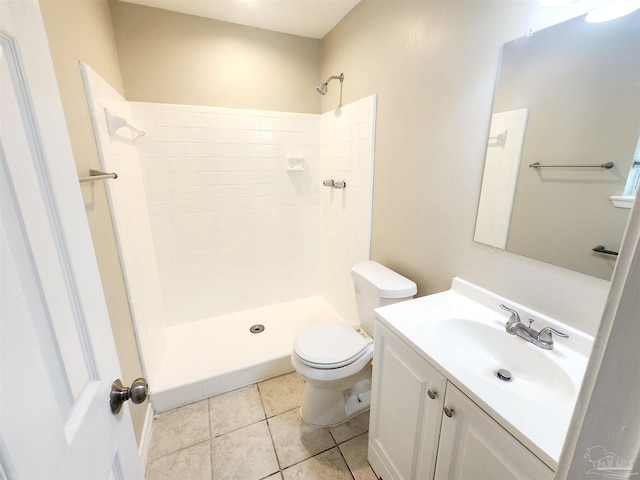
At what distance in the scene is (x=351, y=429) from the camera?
5.20ft

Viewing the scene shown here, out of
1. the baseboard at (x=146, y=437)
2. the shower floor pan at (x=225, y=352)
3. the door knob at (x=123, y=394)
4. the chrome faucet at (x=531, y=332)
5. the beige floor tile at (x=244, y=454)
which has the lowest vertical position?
the beige floor tile at (x=244, y=454)

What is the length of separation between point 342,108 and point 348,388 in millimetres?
1888

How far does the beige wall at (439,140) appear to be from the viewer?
102 cm

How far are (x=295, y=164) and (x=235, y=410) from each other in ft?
6.02

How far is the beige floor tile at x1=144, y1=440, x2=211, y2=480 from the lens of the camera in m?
1.35

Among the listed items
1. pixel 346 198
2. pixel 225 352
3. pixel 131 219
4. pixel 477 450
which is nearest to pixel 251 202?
pixel 346 198

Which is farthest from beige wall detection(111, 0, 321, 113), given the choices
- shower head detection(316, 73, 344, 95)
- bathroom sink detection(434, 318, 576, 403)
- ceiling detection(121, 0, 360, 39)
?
bathroom sink detection(434, 318, 576, 403)

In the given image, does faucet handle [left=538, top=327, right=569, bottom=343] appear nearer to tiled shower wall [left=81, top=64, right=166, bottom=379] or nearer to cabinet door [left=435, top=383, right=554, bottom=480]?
cabinet door [left=435, top=383, right=554, bottom=480]

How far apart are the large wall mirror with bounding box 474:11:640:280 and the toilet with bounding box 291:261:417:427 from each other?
1.89ft

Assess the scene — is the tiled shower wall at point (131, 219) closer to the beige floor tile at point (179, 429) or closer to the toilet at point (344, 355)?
the beige floor tile at point (179, 429)

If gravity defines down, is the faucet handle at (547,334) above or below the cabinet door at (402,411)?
above

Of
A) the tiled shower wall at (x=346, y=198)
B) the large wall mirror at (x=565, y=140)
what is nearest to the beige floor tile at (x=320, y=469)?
the tiled shower wall at (x=346, y=198)

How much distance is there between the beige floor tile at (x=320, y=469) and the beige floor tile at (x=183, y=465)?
40 centimetres

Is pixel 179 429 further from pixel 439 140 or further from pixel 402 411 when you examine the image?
pixel 439 140
